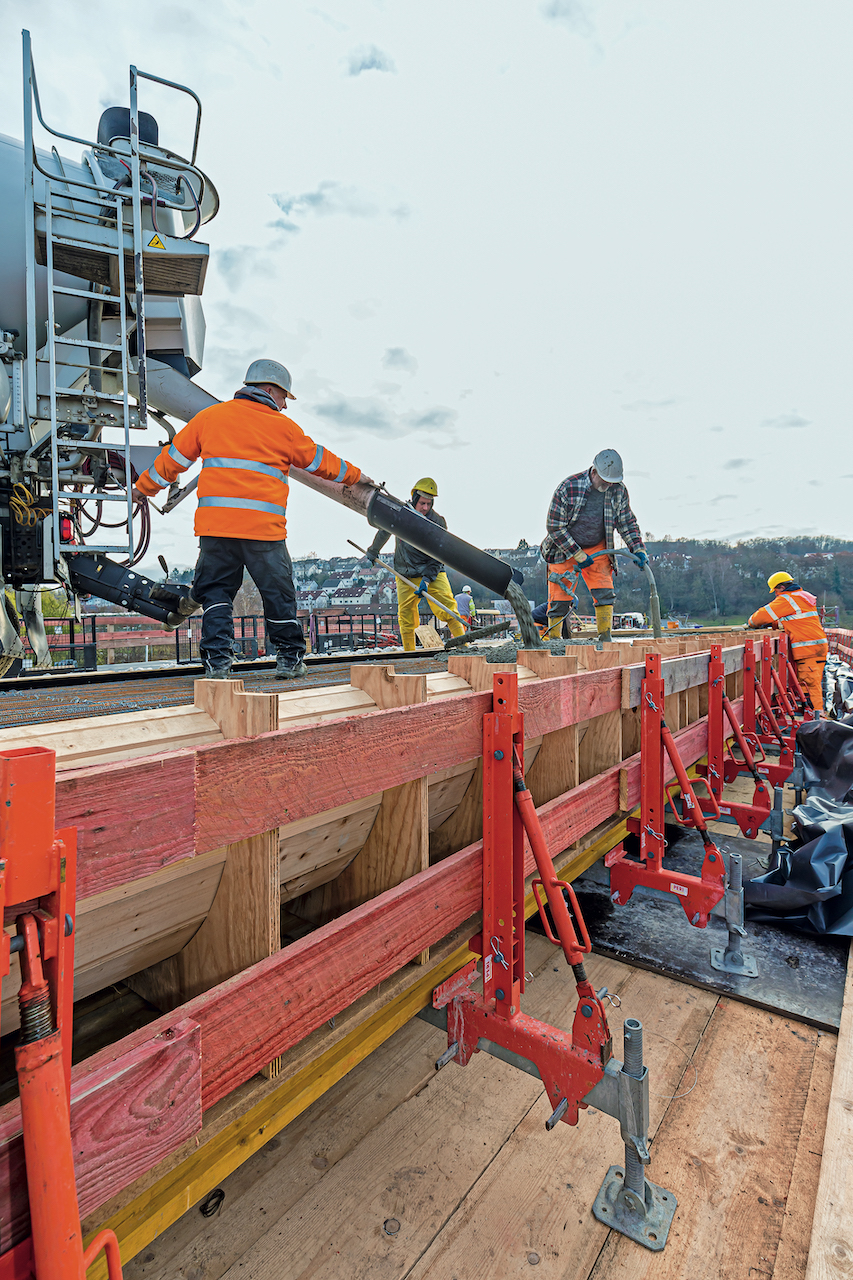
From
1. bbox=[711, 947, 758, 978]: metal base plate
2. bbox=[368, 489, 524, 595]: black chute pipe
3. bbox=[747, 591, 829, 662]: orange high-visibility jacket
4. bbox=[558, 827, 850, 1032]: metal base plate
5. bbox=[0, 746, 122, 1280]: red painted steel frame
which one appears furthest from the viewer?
bbox=[747, 591, 829, 662]: orange high-visibility jacket

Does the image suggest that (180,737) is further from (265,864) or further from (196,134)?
(196,134)

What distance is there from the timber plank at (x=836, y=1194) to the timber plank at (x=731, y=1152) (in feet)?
0.28

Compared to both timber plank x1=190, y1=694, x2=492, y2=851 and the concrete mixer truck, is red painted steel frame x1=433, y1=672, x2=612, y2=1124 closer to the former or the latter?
timber plank x1=190, y1=694, x2=492, y2=851

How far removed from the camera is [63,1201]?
2.60ft

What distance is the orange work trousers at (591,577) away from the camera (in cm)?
711

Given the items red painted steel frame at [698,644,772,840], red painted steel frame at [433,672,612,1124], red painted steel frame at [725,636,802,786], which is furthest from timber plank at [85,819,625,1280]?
red painted steel frame at [725,636,802,786]

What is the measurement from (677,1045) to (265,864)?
1.83 meters

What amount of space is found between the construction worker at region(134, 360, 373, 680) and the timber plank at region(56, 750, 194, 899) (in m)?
2.13

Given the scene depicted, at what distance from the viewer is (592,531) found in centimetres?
702

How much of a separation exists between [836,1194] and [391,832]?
4.94ft

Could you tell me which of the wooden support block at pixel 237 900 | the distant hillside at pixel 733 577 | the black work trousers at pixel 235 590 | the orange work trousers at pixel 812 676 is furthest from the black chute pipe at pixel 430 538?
the distant hillside at pixel 733 577

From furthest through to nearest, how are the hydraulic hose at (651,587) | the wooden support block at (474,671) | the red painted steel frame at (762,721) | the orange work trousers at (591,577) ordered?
the orange work trousers at (591,577) → the hydraulic hose at (651,587) → the red painted steel frame at (762,721) → the wooden support block at (474,671)

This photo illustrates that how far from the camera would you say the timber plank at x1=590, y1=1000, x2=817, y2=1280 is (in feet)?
4.93

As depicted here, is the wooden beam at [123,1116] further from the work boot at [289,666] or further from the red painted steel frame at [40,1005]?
the work boot at [289,666]
